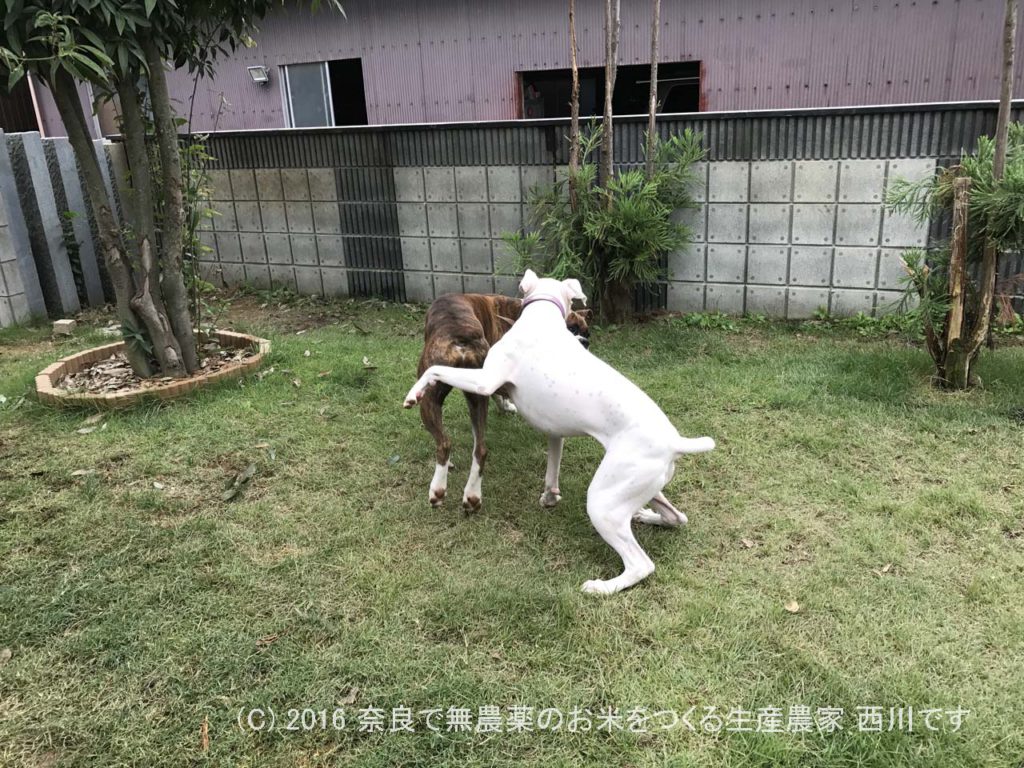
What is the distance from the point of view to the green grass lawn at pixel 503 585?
7.30ft

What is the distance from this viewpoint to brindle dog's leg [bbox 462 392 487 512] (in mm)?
3350

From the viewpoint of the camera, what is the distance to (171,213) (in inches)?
191

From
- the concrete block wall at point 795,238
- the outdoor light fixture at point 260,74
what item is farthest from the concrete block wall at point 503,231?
the outdoor light fixture at point 260,74

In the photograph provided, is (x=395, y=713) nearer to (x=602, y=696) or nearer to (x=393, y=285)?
(x=602, y=696)

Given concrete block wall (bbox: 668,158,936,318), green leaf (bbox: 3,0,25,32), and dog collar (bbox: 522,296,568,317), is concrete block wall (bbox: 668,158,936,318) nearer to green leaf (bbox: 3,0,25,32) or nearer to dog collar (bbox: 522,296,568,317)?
dog collar (bbox: 522,296,568,317)

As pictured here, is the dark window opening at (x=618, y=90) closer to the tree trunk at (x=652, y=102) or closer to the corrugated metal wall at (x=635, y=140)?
the corrugated metal wall at (x=635, y=140)

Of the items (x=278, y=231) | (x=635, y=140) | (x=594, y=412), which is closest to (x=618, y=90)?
(x=635, y=140)

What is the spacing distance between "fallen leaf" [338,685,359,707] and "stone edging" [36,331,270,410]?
3.06 meters

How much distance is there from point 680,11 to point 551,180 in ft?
10.3

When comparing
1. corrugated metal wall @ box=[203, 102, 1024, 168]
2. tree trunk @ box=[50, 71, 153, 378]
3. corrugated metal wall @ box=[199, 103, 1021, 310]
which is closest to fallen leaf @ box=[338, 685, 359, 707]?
tree trunk @ box=[50, 71, 153, 378]

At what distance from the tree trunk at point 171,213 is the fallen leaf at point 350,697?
3.41 m

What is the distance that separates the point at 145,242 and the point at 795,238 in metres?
4.80

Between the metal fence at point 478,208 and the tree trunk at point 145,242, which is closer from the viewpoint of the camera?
the tree trunk at point 145,242

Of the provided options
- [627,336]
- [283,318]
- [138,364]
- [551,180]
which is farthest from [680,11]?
[138,364]
